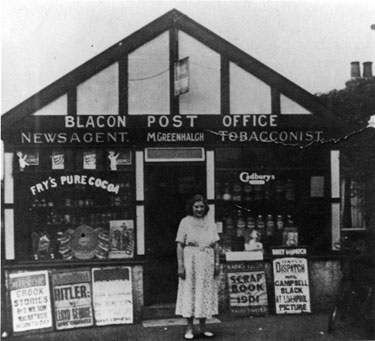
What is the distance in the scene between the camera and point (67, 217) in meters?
8.42

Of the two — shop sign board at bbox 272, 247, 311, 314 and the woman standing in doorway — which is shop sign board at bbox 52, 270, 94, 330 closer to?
the woman standing in doorway

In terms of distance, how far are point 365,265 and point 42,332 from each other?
457 centimetres

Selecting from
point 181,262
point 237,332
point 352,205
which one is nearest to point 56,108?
point 181,262

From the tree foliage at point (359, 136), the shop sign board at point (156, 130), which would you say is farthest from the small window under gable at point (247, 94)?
the tree foliage at point (359, 136)

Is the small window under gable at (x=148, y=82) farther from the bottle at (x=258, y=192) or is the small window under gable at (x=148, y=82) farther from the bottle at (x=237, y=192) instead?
the bottle at (x=258, y=192)

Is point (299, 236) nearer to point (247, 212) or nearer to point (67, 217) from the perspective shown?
point (247, 212)

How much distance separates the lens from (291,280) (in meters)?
8.22

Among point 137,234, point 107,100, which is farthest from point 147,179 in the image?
point 107,100

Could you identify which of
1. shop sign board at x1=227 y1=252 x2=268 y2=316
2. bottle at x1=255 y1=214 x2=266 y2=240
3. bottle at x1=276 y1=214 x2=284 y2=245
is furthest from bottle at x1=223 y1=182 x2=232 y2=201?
shop sign board at x1=227 y1=252 x2=268 y2=316

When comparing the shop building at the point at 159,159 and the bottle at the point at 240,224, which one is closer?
the shop building at the point at 159,159

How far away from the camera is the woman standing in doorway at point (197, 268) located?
6930mm

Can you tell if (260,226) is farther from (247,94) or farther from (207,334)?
(207,334)

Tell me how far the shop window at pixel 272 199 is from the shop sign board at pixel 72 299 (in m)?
2.33

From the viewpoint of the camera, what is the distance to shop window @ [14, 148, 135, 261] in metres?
8.19
